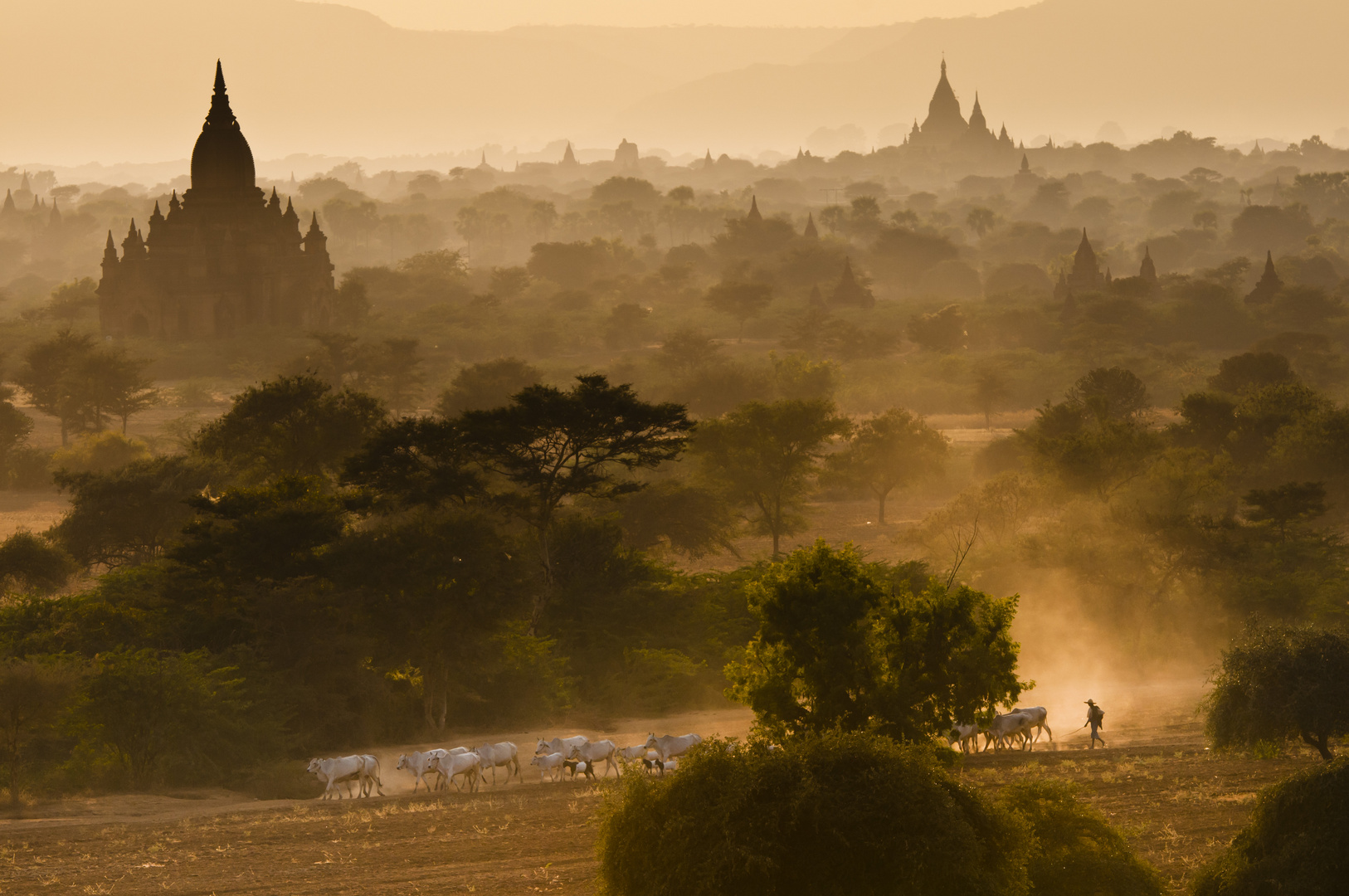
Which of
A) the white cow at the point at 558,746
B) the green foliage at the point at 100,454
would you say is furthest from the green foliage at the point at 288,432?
the white cow at the point at 558,746

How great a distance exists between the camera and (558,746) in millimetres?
23578

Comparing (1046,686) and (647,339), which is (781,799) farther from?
(647,339)

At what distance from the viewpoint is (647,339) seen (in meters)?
89.4

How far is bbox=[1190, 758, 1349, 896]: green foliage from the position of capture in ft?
48.4

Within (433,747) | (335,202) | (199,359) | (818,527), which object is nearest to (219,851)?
(433,747)

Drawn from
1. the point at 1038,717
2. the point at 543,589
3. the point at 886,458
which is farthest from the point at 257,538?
the point at 886,458

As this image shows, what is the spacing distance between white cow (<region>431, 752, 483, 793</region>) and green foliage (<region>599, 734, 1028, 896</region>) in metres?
7.89

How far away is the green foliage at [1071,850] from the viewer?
1537 cm

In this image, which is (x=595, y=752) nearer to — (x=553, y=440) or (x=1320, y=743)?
(x=553, y=440)

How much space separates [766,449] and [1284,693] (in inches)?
853

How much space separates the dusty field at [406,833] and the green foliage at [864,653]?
1.61 m

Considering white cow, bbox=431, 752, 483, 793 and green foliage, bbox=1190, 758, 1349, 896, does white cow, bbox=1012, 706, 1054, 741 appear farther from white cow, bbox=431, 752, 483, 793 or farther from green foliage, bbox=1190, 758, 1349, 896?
white cow, bbox=431, 752, 483, 793

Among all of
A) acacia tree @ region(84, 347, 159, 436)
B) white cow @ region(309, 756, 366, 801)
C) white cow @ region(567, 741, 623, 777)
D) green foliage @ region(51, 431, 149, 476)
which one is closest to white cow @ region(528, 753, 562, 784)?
white cow @ region(567, 741, 623, 777)

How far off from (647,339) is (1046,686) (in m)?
60.0
